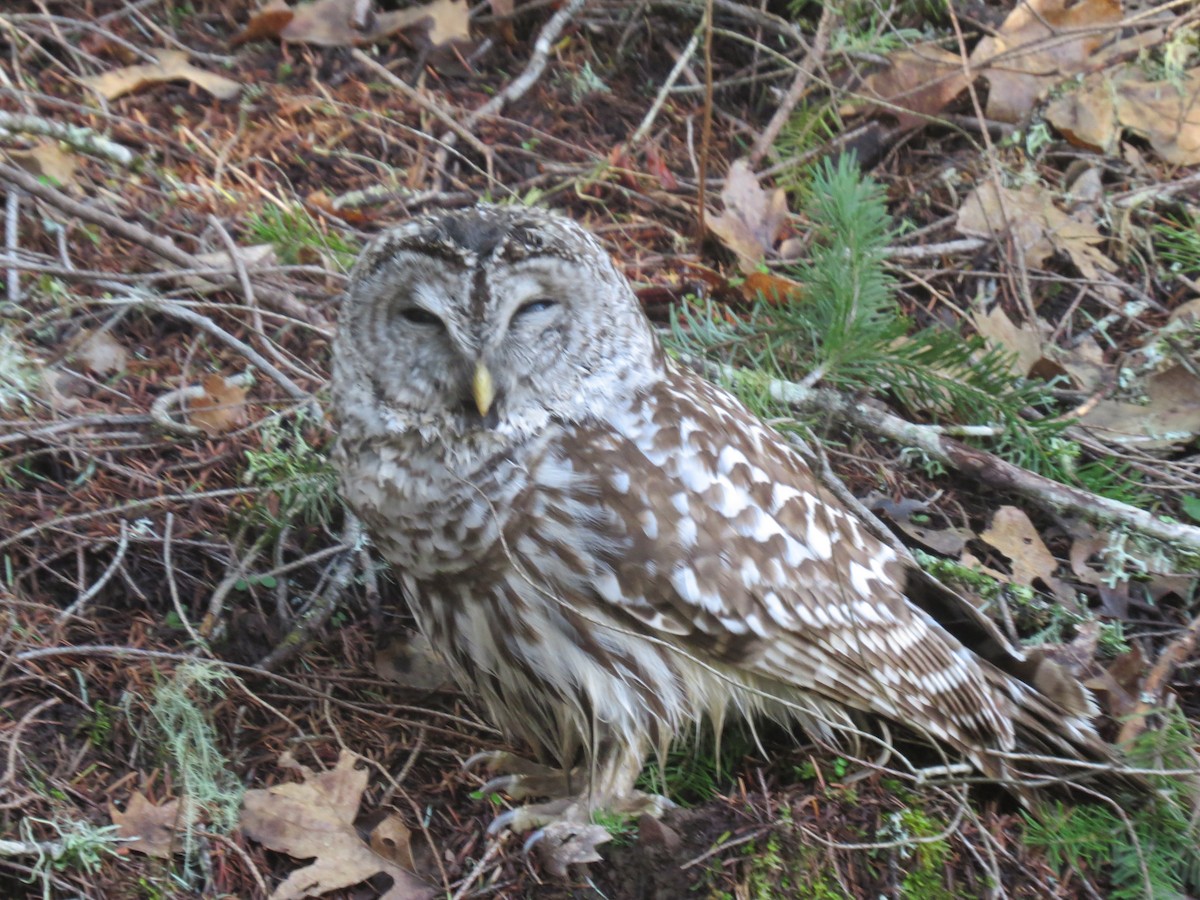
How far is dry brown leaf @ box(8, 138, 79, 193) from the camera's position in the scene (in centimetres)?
397

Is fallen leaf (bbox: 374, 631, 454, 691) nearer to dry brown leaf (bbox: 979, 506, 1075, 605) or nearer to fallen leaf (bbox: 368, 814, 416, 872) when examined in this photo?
fallen leaf (bbox: 368, 814, 416, 872)

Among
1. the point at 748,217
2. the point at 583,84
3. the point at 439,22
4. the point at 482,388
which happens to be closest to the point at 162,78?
the point at 439,22

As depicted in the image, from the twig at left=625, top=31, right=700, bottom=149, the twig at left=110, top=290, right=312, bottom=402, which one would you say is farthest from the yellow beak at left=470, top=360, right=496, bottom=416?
the twig at left=625, top=31, right=700, bottom=149

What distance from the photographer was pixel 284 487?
320 centimetres

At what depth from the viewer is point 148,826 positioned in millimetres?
2486

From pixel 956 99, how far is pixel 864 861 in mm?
3227

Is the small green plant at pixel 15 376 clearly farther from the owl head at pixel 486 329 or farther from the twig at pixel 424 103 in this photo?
the twig at pixel 424 103

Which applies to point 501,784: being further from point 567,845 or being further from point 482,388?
point 482,388

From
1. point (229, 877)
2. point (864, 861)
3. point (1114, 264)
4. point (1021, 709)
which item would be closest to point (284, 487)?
point (229, 877)

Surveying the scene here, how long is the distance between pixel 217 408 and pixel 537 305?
127 cm

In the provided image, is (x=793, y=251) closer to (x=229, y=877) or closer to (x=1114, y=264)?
(x=1114, y=264)

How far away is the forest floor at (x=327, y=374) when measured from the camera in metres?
2.62

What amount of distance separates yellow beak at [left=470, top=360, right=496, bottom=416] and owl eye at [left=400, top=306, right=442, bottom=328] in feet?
0.53

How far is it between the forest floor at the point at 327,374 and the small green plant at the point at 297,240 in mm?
17
